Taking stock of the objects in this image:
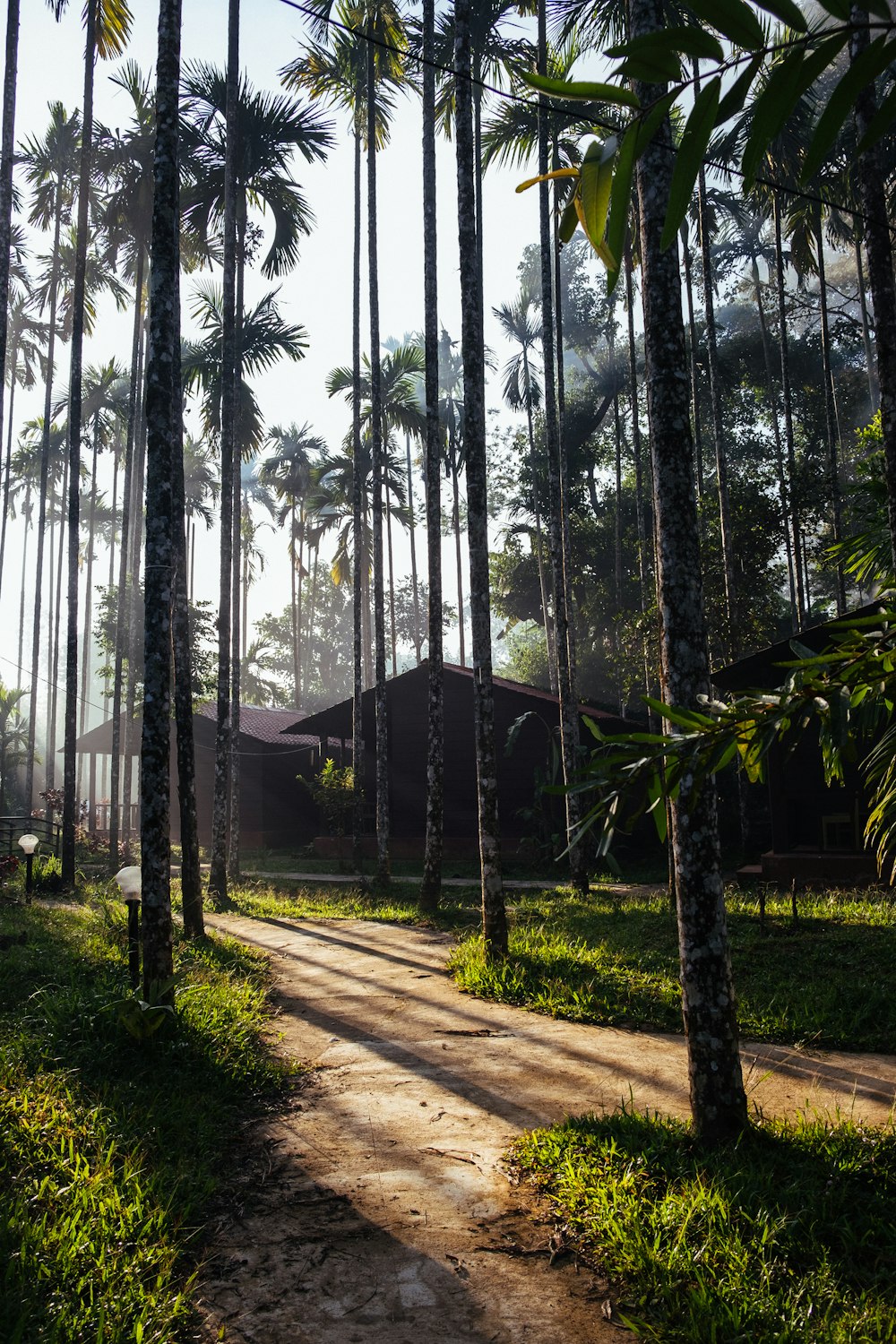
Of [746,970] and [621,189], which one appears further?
[746,970]

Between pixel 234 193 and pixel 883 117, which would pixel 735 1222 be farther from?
pixel 234 193

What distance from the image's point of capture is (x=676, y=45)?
100cm

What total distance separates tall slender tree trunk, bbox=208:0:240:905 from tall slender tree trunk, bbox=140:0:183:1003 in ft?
25.4

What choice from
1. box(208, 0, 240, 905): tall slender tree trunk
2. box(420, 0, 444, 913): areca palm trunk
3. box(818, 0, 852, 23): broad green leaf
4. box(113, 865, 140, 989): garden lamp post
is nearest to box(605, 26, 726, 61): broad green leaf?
box(818, 0, 852, 23): broad green leaf

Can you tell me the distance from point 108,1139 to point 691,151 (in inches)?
199

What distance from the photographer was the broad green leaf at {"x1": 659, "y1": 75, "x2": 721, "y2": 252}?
994 mm

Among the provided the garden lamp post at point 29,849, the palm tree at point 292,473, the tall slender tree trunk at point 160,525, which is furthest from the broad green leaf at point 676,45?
the palm tree at point 292,473

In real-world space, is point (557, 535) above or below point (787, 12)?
above

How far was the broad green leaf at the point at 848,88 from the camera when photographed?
A: 39.6 inches

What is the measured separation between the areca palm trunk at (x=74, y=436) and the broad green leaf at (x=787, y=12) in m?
16.3

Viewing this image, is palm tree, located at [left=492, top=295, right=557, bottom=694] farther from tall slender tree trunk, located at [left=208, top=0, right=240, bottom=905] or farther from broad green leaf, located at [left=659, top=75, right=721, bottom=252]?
broad green leaf, located at [left=659, top=75, right=721, bottom=252]

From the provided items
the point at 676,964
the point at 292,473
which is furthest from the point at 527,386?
the point at 676,964

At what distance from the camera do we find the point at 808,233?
22.3m

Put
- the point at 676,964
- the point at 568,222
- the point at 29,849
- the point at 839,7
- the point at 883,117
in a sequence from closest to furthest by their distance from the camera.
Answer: the point at 839,7 < the point at 883,117 < the point at 568,222 < the point at 676,964 < the point at 29,849
